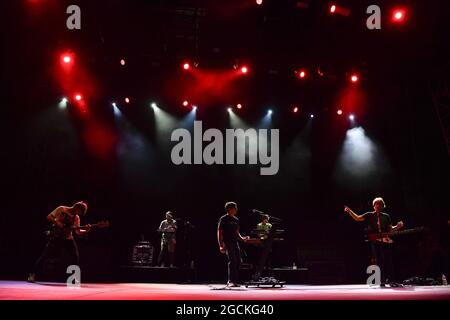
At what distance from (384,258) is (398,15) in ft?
17.4

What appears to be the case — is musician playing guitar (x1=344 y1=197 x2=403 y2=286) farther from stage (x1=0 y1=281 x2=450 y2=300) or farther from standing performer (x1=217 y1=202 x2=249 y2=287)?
standing performer (x1=217 y1=202 x2=249 y2=287)

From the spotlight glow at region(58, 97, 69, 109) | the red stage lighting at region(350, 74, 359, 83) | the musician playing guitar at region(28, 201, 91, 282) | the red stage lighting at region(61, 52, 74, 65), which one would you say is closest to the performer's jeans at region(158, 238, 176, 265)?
the musician playing guitar at region(28, 201, 91, 282)

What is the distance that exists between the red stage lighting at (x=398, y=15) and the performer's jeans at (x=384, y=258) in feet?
16.4

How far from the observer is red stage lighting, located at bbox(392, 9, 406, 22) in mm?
8719

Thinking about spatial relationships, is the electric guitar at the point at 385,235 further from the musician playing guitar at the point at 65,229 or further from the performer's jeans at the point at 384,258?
the musician playing guitar at the point at 65,229

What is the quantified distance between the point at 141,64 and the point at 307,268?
7420mm

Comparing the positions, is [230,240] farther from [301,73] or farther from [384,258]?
[301,73]

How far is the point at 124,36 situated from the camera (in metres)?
10.1

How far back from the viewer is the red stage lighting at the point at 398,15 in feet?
28.6

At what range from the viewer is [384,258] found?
25.2ft

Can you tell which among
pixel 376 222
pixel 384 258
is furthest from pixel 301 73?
pixel 384 258

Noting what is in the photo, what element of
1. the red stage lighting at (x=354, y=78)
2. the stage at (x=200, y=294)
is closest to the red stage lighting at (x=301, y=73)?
the red stage lighting at (x=354, y=78)

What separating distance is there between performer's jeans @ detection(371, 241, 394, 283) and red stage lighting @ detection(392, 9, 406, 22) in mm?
5006
